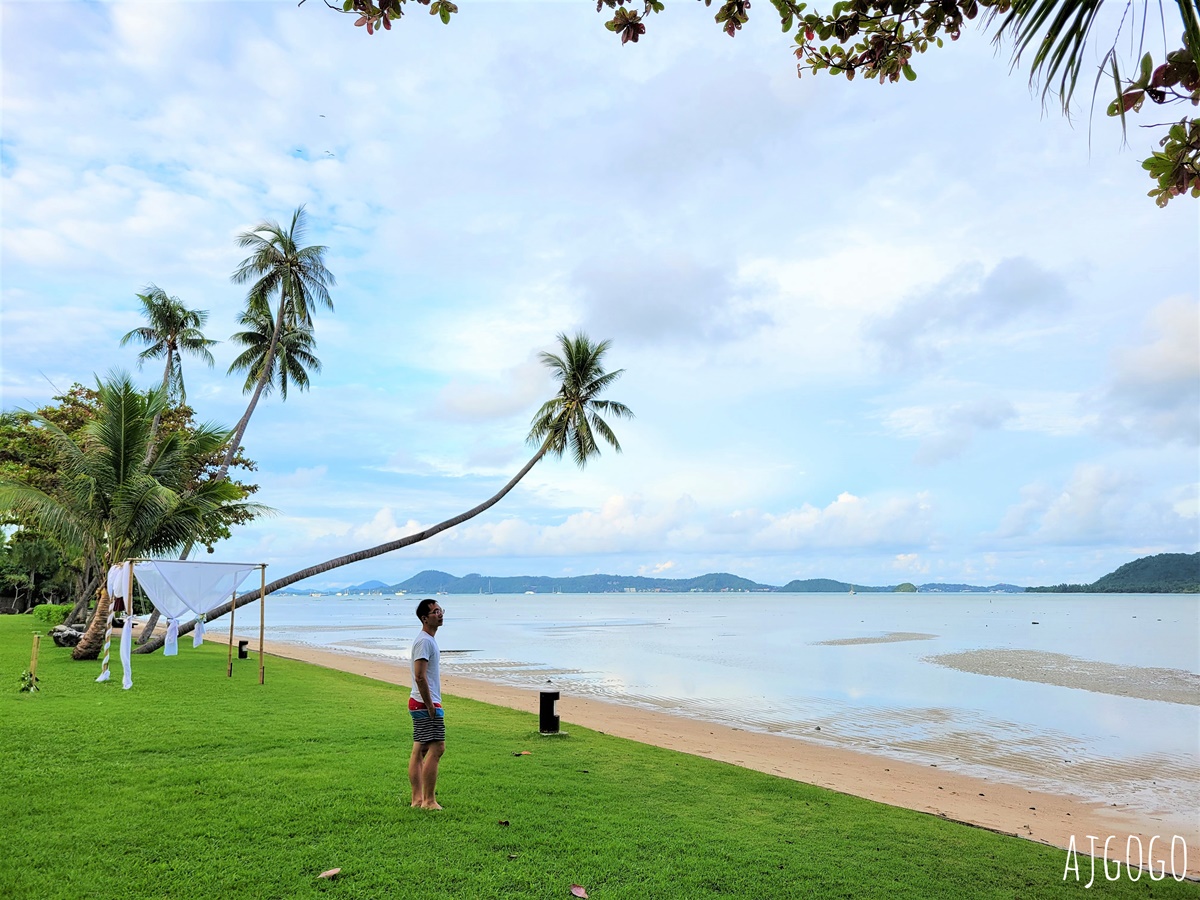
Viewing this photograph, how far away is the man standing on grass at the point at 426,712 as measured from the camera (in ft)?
18.6

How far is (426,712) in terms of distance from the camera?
585 cm

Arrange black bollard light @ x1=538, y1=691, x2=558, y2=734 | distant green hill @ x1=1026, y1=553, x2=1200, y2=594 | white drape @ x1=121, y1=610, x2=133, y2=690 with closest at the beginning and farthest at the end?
black bollard light @ x1=538, y1=691, x2=558, y2=734
white drape @ x1=121, y1=610, x2=133, y2=690
distant green hill @ x1=1026, y1=553, x2=1200, y2=594

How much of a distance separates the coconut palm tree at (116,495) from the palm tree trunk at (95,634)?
2 cm

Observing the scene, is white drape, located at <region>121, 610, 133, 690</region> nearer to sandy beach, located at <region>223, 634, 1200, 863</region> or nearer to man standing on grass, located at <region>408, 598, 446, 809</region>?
sandy beach, located at <region>223, 634, 1200, 863</region>

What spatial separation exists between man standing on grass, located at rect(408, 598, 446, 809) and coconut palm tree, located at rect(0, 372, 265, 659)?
507 inches

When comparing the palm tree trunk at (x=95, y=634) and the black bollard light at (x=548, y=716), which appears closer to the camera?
the black bollard light at (x=548, y=716)

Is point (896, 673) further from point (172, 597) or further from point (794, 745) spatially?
point (172, 597)

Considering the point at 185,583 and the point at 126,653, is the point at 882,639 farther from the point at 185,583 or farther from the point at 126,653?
the point at 126,653

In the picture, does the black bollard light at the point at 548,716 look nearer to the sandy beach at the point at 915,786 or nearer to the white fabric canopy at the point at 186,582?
the sandy beach at the point at 915,786

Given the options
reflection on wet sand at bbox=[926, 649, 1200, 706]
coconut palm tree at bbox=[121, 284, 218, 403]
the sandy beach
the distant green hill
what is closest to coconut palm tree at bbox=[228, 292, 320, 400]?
coconut palm tree at bbox=[121, 284, 218, 403]

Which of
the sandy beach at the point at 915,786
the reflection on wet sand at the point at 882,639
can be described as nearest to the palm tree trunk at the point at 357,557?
the sandy beach at the point at 915,786

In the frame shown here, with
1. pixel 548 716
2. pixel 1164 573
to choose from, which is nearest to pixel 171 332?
pixel 548 716

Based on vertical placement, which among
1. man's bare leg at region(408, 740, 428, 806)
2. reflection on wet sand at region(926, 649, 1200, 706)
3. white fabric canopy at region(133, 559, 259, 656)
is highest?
white fabric canopy at region(133, 559, 259, 656)

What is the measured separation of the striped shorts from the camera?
230 inches
